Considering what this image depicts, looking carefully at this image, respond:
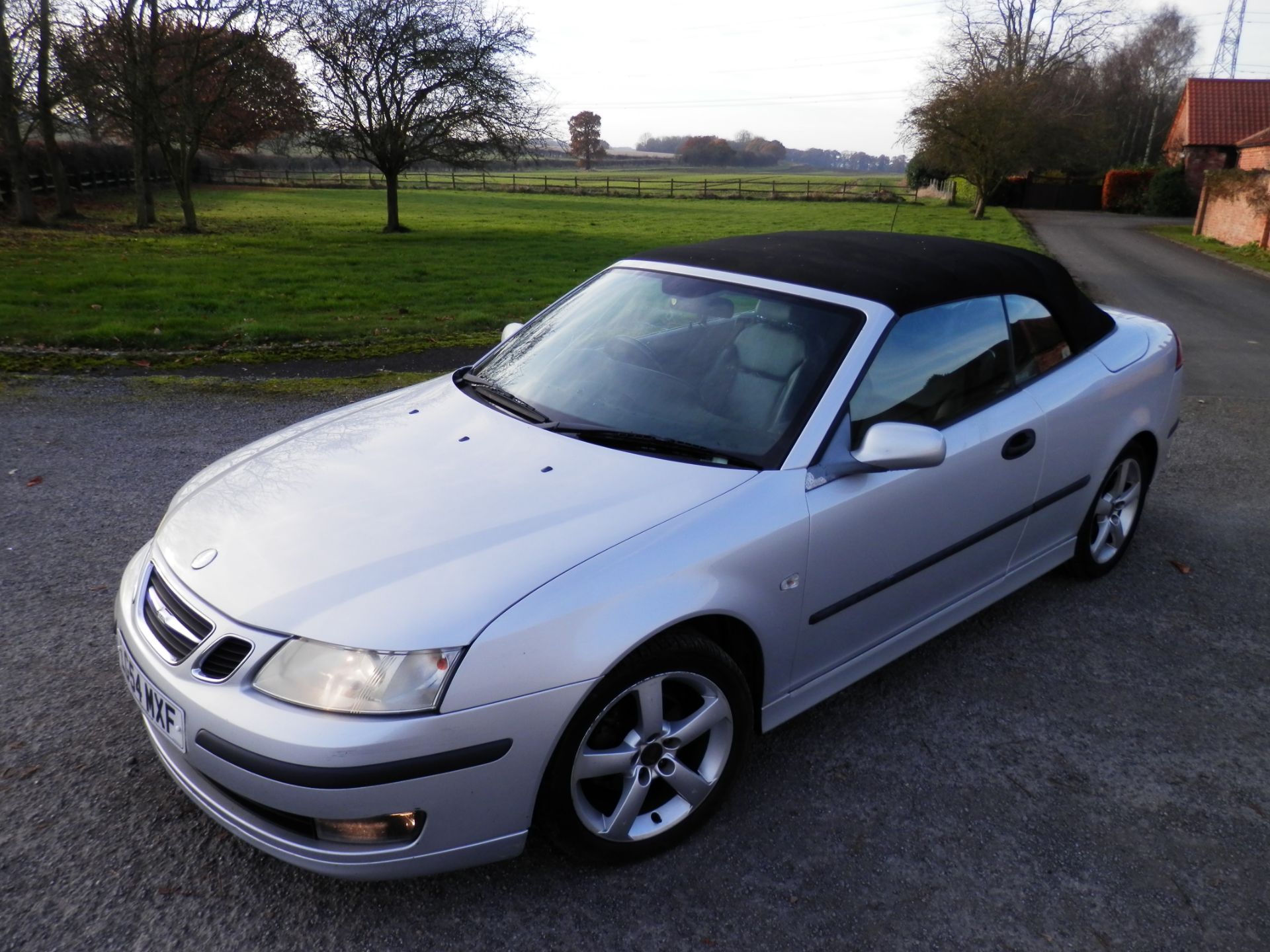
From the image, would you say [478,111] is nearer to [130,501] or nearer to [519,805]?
[130,501]

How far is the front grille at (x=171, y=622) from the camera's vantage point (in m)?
2.38

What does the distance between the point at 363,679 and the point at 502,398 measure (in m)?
1.50

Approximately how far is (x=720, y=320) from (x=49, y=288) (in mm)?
12186

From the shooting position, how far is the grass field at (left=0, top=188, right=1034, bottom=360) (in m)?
10.1

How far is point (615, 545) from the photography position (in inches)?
94.9

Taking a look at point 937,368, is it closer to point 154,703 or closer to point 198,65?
point 154,703

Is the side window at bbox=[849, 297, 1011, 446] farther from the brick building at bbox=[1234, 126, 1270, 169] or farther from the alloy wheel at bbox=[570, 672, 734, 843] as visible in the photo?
the brick building at bbox=[1234, 126, 1270, 169]

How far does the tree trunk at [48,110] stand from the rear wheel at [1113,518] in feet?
79.9

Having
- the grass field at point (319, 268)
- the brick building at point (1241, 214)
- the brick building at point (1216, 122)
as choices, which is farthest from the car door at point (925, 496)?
the brick building at point (1216, 122)

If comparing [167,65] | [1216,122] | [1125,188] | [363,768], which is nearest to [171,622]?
[363,768]

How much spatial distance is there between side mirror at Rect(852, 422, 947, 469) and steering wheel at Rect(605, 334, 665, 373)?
2.70 ft

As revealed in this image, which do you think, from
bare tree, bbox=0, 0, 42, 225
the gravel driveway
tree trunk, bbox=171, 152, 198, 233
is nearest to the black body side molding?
the gravel driveway

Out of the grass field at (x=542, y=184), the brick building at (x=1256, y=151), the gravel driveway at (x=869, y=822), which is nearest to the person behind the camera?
the gravel driveway at (x=869, y=822)

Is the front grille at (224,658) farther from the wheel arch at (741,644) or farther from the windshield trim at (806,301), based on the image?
the windshield trim at (806,301)
